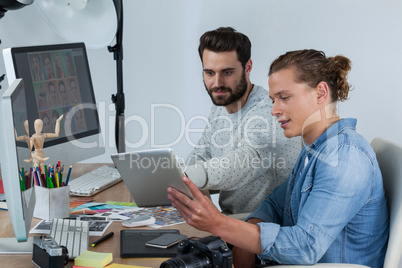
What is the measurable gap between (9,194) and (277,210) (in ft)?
2.86

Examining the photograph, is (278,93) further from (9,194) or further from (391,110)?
(391,110)

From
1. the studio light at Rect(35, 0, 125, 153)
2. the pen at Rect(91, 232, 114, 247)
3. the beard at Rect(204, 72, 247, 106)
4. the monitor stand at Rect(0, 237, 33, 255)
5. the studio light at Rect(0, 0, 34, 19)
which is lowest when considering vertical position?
the pen at Rect(91, 232, 114, 247)

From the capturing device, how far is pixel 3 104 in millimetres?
882

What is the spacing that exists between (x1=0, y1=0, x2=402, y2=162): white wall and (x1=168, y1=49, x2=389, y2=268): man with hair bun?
1388mm

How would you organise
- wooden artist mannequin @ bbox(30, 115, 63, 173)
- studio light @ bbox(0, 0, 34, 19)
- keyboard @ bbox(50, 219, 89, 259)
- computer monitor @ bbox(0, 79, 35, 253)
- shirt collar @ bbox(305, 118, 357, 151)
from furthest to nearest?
1. studio light @ bbox(0, 0, 34, 19)
2. wooden artist mannequin @ bbox(30, 115, 63, 173)
3. shirt collar @ bbox(305, 118, 357, 151)
4. keyboard @ bbox(50, 219, 89, 259)
5. computer monitor @ bbox(0, 79, 35, 253)

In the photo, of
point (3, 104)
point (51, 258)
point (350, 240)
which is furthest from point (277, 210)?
point (3, 104)

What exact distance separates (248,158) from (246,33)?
47.3 inches

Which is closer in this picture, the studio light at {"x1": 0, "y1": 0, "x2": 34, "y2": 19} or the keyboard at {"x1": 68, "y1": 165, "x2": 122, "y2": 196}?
the keyboard at {"x1": 68, "y1": 165, "x2": 122, "y2": 196}

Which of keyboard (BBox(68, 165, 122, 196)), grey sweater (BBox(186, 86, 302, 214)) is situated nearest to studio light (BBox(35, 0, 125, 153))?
keyboard (BBox(68, 165, 122, 196))

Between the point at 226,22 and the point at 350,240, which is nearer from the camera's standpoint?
the point at 350,240

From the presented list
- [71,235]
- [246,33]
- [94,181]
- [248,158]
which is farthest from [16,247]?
[246,33]

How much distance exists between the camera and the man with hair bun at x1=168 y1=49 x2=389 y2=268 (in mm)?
1151

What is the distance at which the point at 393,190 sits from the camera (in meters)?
1.26

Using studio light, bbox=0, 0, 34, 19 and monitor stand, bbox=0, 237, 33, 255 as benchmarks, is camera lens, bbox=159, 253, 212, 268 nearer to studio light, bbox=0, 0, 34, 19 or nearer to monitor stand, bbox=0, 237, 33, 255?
monitor stand, bbox=0, 237, 33, 255
